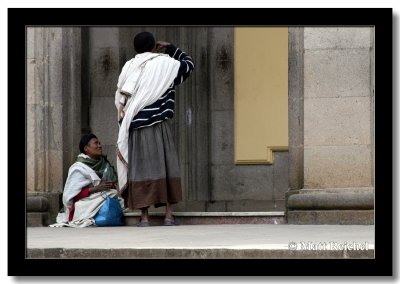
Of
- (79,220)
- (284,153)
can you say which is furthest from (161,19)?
(284,153)

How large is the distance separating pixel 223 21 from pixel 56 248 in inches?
101

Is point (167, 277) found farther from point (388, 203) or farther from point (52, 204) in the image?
point (52, 204)

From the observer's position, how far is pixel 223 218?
66.2 ft

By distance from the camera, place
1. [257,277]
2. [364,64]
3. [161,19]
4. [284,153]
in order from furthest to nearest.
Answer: [284,153] < [364,64] < [161,19] < [257,277]

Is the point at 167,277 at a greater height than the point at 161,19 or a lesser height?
lesser

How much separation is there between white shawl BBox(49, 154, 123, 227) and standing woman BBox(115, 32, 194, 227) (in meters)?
0.51

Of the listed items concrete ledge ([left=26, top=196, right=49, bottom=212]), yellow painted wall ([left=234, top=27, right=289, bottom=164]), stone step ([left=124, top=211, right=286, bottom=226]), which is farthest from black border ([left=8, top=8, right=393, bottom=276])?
yellow painted wall ([left=234, top=27, right=289, bottom=164])

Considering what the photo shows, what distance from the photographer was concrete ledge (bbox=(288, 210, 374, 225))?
64.3 feet

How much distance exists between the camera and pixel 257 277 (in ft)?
52.5

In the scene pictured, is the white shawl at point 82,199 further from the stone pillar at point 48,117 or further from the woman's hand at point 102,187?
the stone pillar at point 48,117

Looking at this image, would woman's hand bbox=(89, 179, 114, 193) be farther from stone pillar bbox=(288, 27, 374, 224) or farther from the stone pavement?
stone pillar bbox=(288, 27, 374, 224)

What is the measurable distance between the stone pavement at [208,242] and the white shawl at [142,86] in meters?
0.84

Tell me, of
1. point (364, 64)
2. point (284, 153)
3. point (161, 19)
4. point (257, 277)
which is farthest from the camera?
point (284, 153)

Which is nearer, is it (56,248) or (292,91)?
(56,248)
